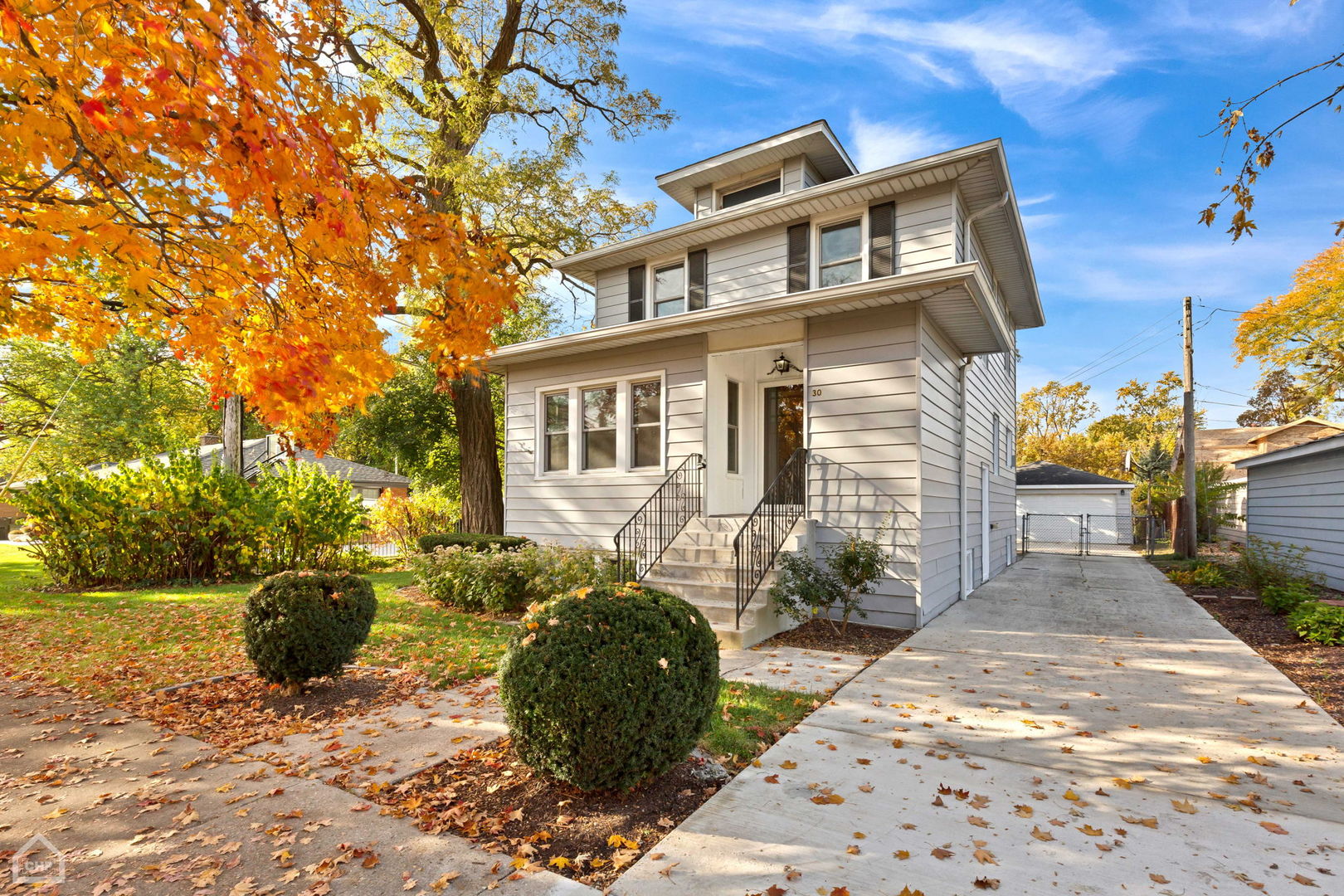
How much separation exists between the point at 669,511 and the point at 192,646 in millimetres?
5430

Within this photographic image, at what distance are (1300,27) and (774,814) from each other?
7.70 m

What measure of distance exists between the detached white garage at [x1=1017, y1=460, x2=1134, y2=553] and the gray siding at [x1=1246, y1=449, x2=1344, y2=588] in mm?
9092

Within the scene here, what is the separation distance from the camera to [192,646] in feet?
20.2

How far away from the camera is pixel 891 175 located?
8.38 meters

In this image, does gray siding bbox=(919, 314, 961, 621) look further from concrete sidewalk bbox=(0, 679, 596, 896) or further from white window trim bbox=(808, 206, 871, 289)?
concrete sidewalk bbox=(0, 679, 596, 896)

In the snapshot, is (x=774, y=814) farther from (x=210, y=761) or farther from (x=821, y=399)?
(x=821, y=399)

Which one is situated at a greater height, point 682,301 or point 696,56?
point 696,56

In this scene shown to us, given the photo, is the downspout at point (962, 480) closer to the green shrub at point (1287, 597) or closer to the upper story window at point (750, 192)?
the green shrub at point (1287, 597)

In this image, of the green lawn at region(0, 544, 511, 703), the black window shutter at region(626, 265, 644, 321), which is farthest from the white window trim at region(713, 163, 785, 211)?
the green lawn at region(0, 544, 511, 703)

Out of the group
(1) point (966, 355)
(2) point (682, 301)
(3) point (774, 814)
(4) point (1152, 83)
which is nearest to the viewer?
(3) point (774, 814)

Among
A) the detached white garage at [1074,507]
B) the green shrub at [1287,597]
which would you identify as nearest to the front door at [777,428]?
the green shrub at [1287,597]

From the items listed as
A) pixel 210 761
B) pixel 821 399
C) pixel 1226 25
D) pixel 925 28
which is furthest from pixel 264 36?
pixel 1226 25

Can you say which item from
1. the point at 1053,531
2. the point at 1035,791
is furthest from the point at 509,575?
the point at 1053,531

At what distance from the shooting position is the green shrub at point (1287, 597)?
7.73 meters
